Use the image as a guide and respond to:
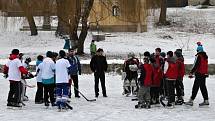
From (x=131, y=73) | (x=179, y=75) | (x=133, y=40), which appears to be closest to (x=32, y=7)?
(x=133, y=40)

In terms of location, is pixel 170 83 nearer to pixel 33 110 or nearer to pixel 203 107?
pixel 203 107

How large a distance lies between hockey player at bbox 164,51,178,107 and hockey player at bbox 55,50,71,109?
120 inches

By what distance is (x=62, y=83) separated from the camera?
573 inches

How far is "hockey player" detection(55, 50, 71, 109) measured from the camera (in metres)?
14.5

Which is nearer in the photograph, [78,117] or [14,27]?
[78,117]

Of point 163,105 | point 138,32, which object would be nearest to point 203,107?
point 163,105

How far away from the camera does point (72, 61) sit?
16969 mm

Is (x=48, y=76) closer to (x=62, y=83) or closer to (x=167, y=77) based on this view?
(x=62, y=83)

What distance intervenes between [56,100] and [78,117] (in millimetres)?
1421

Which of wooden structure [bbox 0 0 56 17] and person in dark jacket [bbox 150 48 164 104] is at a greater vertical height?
wooden structure [bbox 0 0 56 17]

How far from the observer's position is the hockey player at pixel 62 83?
14.5 metres

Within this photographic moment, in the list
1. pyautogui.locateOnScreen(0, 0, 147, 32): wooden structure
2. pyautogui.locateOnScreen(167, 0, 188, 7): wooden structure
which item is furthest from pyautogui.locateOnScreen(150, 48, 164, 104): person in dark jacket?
pyautogui.locateOnScreen(167, 0, 188, 7): wooden structure

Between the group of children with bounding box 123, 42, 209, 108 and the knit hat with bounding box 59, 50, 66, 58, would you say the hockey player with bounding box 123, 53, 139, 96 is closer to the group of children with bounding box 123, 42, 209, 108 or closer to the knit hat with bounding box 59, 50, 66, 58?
the group of children with bounding box 123, 42, 209, 108

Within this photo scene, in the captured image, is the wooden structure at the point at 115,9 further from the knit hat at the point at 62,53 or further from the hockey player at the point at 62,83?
the hockey player at the point at 62,83
